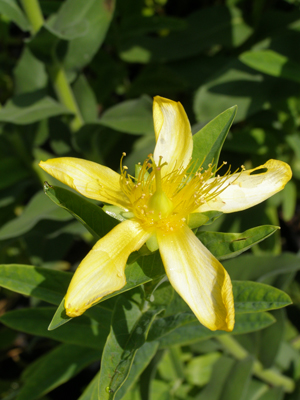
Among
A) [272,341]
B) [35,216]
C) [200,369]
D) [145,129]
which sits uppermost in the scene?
[145,129]

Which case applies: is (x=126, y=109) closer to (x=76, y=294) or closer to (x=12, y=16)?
(x=12, y=16)

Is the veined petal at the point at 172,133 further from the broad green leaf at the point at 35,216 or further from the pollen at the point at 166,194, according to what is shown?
the broad green leaf at the point at 35,216

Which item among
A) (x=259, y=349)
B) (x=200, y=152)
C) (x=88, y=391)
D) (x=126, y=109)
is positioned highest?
(x=200, y=152)

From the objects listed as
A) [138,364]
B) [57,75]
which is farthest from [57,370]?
[57,75]

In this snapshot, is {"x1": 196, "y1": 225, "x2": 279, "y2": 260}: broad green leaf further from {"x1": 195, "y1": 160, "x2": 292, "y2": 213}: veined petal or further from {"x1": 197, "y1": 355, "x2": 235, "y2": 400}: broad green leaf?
{"x1": 197, "y1": 355, "x2": 235, "y2": 400}: broad green leaf

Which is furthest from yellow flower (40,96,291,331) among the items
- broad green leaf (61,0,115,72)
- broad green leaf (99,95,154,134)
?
broad green leaf (61,0,115,72)

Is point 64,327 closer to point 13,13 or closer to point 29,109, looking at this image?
point 29,109

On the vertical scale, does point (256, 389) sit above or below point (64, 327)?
below

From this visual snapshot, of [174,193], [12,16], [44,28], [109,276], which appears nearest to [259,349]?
[174,193]
